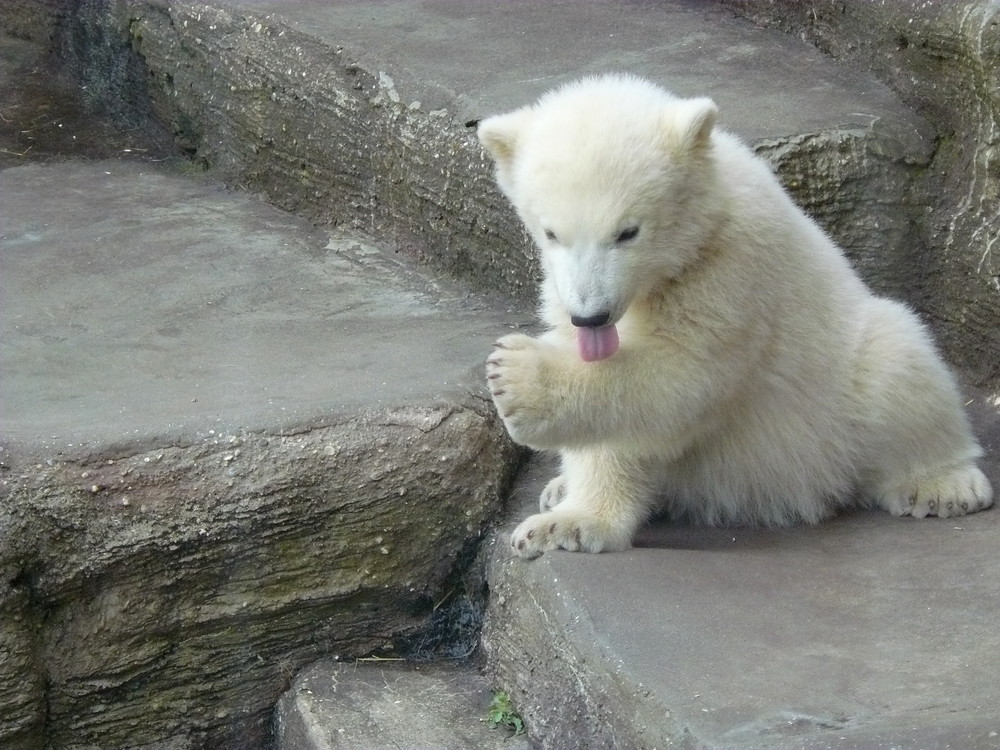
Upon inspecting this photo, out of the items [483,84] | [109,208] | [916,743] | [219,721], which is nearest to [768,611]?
[916,743]

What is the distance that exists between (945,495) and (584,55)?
2848 millimetres

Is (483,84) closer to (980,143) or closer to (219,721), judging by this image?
(980,143)

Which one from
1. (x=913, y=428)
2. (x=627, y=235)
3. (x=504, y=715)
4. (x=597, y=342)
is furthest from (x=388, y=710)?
(x=913, y=428)

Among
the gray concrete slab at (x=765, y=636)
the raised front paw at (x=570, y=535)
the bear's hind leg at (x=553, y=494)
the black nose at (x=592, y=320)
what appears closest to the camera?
the gray concrete slab at (x=765, y=636)

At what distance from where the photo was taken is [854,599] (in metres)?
3.32

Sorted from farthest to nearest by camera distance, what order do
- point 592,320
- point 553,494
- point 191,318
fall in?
point 191,318
point 553,494
point 592,320

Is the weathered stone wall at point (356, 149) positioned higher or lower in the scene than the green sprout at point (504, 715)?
higher

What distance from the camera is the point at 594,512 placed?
12.0 feet

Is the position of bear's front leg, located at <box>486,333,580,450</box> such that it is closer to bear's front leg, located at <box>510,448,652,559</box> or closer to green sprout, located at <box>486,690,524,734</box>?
bear's front leg, located at <box>510,448,652,559</box>

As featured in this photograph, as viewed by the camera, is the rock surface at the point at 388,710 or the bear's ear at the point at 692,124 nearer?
the bear's ear at the point at 692,124

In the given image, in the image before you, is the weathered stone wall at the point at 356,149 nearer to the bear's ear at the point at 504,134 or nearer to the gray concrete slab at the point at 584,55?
the gray concrete slab at the point at 584,55

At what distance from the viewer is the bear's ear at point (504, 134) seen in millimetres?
3447

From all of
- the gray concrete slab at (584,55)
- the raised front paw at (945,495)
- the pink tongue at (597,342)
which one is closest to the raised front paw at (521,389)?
the pink tongue at (597,342)

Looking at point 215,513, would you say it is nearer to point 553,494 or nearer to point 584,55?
point 553,494
